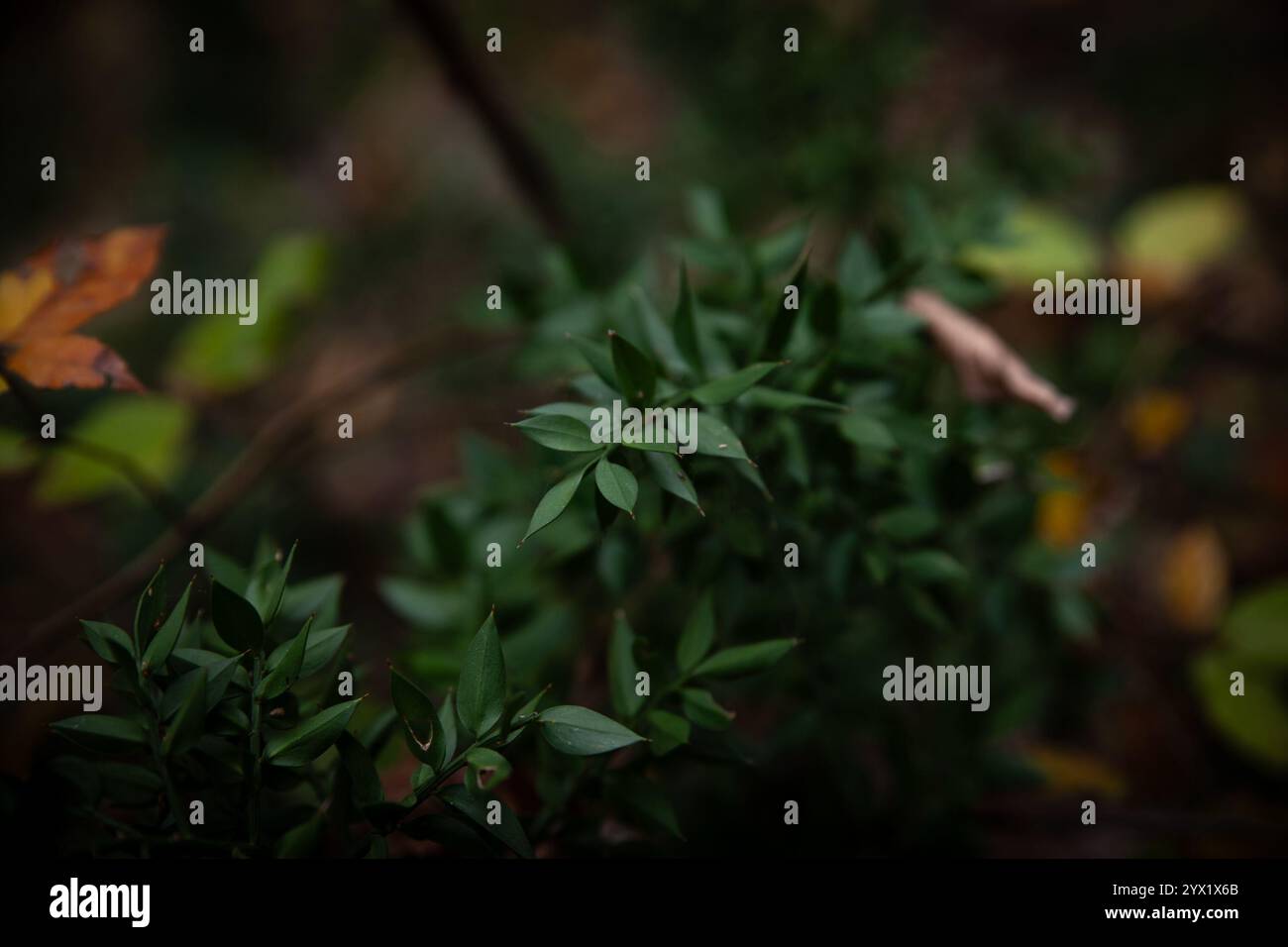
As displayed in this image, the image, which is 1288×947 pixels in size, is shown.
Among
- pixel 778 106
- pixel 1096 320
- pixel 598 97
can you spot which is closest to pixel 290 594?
pixel 778 106

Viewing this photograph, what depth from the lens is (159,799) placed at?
77 centimetres

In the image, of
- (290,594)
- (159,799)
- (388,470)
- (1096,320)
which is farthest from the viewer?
(388,470)

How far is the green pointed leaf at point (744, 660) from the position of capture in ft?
2.62

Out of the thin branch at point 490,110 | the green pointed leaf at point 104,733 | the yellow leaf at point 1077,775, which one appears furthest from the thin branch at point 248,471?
the yellow leaf at point 1077,775

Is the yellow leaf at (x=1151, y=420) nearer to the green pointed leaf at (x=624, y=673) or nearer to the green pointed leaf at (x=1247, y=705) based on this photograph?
the green pointed leaf at (x=1247, y=705)

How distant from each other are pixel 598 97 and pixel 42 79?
6.06 feet

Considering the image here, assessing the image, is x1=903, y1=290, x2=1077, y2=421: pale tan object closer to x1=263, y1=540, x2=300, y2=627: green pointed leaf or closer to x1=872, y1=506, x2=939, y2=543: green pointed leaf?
x1=872, y1=506, x2=939, y2=543: green pointed leaf

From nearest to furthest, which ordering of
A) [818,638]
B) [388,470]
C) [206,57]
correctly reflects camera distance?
[818,638]
[388,470]
[206,57]

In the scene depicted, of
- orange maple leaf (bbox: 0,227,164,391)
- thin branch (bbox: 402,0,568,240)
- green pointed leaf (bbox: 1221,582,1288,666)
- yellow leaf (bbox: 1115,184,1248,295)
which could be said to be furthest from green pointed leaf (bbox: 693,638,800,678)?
yellow leaf (bbox: 1115,184,1248,295)

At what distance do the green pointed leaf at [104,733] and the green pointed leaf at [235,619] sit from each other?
0.11 meters

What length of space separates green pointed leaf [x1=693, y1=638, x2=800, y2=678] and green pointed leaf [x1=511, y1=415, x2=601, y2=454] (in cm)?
25

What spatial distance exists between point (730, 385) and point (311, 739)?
0.48m
